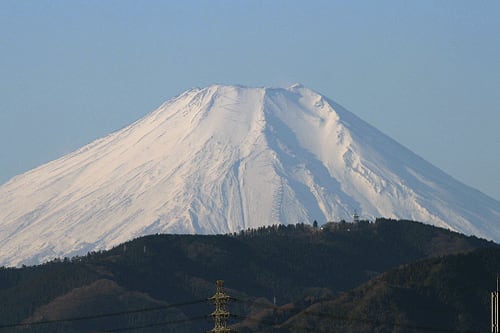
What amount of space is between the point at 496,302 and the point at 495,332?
145 cm

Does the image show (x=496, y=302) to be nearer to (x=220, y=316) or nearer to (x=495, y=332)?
(x=495, y=332)

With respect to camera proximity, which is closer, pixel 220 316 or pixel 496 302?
pixel 220 316

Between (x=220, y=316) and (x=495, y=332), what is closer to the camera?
(x=220, y=316)

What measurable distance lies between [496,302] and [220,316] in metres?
15.1

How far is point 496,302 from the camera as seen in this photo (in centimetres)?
9631

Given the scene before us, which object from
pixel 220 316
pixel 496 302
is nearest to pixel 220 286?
pixel 220 316

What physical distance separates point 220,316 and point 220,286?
96.4 inches

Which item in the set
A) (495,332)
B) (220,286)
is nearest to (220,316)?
(220,286)

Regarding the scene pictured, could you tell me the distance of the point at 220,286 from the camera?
299 ft

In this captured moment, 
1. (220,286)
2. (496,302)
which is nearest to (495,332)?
(496,302)

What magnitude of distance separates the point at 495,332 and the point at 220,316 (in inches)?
592

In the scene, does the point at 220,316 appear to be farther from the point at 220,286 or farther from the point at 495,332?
the point at 495,332

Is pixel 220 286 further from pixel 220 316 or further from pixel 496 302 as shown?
pixel 496 302
